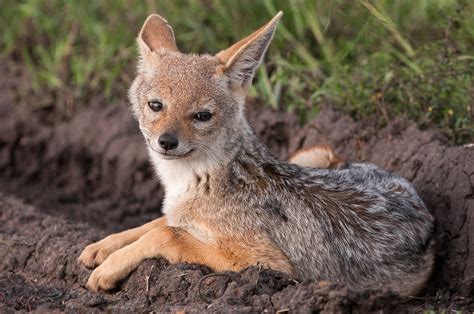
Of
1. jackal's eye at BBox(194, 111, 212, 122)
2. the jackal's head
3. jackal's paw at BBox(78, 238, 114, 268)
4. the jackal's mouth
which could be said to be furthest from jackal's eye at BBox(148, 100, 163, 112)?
jackal's paw at BBox(78, 238, 114, 268)

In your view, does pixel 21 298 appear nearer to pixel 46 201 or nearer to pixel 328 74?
pixel 46 201

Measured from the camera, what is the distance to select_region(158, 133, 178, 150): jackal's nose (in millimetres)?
6566

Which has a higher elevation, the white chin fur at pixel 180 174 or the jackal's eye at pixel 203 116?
the jackal's eye at pixel 203 116

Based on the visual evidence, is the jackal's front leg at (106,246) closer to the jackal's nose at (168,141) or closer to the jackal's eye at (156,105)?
the jackal's nose at (168,141)

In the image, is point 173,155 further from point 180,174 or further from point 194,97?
point 194,97

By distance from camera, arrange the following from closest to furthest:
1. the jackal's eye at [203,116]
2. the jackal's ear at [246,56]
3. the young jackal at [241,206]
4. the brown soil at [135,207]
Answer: the brown soil at [135,207] → the young jackal at [241,206] → the jackal's eye at [203,116] → the jackal's ear at [246,56]

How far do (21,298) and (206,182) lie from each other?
1.62 meters

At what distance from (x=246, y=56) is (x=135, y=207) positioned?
11.2 ft

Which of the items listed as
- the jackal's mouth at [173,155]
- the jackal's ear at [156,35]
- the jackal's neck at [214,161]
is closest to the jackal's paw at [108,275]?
Result: the jackal's neck at [214,161]

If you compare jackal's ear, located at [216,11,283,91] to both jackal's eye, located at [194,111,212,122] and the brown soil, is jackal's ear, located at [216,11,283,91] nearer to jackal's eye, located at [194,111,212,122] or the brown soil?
jackal's eye, located at [194,111,212,122]

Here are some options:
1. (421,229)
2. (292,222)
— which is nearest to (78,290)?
(292,222)

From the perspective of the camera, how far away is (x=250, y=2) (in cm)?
1098

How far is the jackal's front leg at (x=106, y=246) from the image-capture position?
23.2ft

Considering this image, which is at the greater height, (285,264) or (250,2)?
(250,2)
